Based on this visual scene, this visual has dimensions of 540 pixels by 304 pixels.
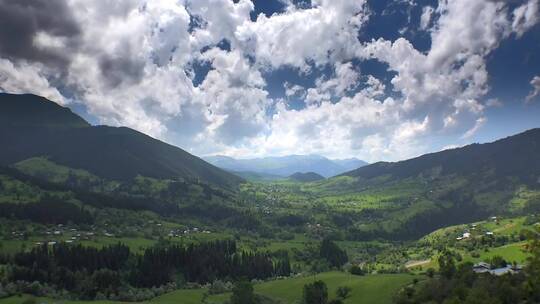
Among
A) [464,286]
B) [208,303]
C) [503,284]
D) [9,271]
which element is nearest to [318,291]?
[208,303]

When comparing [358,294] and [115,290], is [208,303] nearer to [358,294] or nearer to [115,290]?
[115,290]

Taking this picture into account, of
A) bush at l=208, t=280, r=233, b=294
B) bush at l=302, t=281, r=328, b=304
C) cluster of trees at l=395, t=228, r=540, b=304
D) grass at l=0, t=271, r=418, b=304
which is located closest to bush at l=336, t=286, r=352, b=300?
grass at l=0, t=271, r=418, b=304

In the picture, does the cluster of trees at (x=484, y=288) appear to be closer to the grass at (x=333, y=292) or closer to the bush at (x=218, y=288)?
the grass at (x=333, y=292)

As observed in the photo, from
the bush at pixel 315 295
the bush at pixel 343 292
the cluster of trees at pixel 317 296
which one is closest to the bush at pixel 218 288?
the cluster of trees at pixel 317 296

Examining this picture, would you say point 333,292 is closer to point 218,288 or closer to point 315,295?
point 315,295

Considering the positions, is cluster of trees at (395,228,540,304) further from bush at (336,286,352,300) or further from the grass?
bush at (336,286,352,300)

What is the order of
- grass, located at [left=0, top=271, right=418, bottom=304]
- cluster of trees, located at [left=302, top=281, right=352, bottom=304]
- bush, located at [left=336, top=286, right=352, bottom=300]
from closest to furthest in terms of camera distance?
grass, located at [left=0, top=271, right=418, bottom=304]
cluster of trees, located at [left=302, top=281, right=352, bottom=304]
bush, located at [left=336, top=286, right=352, bottom=300]
